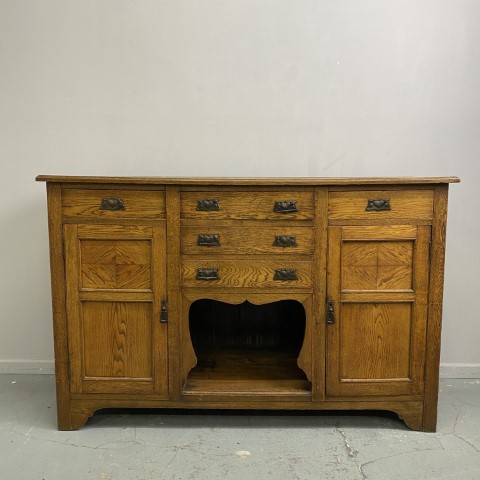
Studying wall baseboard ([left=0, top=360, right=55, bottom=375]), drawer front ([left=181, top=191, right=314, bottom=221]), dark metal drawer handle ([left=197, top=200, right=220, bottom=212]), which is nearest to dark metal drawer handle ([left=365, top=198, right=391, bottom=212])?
drawer front ([left=181, top=191, right=314, bottom=221])

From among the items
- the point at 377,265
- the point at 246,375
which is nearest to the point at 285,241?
the point at 377,265

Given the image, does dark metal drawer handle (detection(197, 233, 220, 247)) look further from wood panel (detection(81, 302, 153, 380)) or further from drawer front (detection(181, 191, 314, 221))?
wood panel (detection(81, 302, 153, 380))

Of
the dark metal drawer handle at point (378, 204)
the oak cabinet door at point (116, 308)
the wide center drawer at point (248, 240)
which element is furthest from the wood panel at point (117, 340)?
the dark metal drawer handle at point (378, 204)

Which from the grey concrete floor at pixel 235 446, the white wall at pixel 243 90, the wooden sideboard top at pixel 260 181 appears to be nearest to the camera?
the grey concrete floor at pixel 235 446

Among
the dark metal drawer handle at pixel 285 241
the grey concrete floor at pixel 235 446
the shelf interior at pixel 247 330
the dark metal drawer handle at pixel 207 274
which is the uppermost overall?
the dark metal drawer handle at pixel 285 241

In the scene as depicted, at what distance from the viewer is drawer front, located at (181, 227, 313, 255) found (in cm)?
241

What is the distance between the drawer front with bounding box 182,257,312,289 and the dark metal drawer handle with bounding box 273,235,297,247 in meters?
0.08

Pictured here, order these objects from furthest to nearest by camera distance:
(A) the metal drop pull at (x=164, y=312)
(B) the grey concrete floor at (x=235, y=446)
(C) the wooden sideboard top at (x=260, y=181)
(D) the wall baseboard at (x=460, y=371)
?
(D) the wall baseboard at (x=460, y=371) < (A) the metal drop pull at (x=164, y=312) < (C) the wooden sideboard top at (x=260, y=181) < (B) the grey concrete floor at (x=235, y=446)

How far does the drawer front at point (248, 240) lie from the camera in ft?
7.89

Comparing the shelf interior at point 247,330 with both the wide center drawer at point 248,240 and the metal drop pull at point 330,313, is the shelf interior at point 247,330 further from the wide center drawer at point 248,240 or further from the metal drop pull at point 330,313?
the wide center drawer at point 248,240

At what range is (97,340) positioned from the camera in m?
2.47

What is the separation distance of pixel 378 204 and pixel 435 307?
0.52 m

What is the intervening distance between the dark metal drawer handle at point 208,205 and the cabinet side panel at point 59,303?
1.95ft

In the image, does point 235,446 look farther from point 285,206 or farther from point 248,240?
point 285,206
